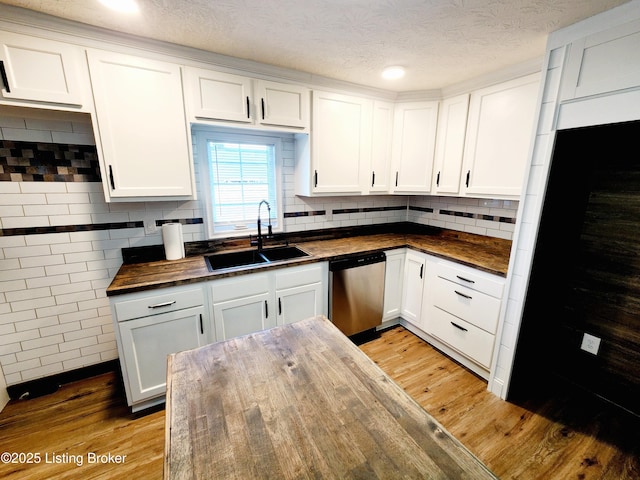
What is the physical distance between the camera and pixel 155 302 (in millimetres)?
1775

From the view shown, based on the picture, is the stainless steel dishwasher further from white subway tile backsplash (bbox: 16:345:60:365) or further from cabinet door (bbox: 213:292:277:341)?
white subway tile backsplash (bbox: 16:345:60:365)

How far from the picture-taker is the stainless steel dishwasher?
7.94 feet

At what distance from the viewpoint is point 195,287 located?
1886 millimetres

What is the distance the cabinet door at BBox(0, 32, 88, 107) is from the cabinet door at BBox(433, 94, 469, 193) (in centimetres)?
276

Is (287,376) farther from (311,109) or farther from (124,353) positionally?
(311,109)

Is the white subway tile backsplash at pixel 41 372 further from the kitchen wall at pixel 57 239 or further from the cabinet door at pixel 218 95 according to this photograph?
the cabinet door at pixel 218 95

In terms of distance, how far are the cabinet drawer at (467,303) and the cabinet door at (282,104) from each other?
6.09 ft

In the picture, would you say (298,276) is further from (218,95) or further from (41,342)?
(41,342)

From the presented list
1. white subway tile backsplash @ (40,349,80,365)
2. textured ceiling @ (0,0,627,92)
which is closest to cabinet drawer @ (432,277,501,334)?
textured ceiling @ (0,0,627,92)

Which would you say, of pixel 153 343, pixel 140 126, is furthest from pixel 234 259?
pixel 140 126

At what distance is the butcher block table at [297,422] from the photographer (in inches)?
26.7

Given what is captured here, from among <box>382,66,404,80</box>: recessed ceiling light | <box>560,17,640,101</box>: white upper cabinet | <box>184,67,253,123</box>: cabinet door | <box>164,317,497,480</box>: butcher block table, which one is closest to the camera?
<box>164,317,497,480</box>: butcher block table

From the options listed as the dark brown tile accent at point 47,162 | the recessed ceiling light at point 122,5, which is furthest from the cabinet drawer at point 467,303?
the dark brown tile accent at point 47,162

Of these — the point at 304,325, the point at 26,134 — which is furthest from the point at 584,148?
the point at 26,134
